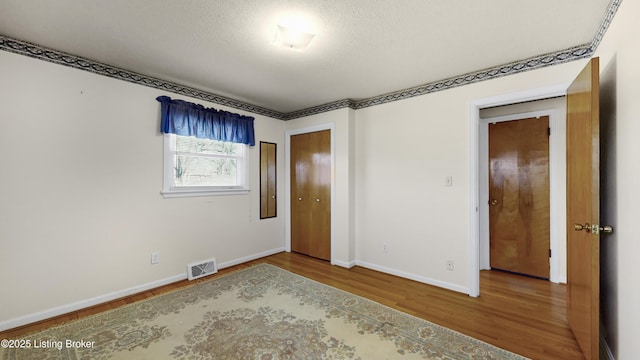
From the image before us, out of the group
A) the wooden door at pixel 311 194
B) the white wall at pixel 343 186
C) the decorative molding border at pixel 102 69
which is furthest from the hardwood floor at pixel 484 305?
the decorative molding border at pixel 102 69

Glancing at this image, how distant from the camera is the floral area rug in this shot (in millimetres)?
1873

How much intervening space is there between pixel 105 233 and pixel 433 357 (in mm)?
3132

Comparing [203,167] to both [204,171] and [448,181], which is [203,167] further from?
[448,181]

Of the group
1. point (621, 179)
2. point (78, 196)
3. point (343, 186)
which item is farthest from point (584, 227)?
point (78, 196)

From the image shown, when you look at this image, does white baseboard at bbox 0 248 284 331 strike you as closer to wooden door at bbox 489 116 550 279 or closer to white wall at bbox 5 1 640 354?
white wall at bbox 5 1 640 354

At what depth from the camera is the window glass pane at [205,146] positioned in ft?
10.7

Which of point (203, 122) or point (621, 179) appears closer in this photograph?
point (621, 179)

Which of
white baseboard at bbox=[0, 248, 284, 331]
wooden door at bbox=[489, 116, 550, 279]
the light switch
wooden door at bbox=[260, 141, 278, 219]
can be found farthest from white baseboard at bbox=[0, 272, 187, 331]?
wooden door at bbox=[489, 116, 550, 279]

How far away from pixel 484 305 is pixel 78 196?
13.3 ft

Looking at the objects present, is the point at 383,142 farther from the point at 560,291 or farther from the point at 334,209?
the point at 560,291

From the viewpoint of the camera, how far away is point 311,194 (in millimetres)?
4211

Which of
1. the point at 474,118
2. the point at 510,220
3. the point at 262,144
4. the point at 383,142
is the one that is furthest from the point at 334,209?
the point at 510,220

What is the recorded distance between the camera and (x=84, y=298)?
2.52 meters

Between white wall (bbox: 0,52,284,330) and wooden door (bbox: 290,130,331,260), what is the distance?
1.61 m
